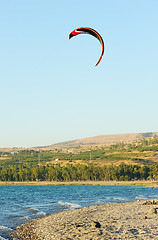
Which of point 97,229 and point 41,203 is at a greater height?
point 97,229

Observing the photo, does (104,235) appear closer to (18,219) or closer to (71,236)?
(71,236)

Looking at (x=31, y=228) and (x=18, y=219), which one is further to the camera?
(x=18, y=219)

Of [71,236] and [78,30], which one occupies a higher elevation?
[78,30]

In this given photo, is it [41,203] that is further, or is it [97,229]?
[41,203]

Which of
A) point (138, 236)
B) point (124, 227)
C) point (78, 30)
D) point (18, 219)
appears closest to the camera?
point (138, 236)

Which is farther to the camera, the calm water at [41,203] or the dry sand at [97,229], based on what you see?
the calm water at [41,203]

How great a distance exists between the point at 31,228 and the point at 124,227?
13233mm

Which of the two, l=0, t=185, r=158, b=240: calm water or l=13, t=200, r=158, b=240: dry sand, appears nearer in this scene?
l=13, t=200, r=158, b=240: dry sand

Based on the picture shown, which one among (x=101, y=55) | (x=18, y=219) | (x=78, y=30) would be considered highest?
(x=78, y=30)

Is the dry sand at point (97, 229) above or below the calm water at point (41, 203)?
above

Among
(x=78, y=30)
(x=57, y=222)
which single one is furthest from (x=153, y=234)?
(x=78, y=30)

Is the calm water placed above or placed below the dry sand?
below

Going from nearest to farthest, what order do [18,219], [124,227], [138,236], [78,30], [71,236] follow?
[138,236], [71,236], [124,227], [78,30], [18,219]

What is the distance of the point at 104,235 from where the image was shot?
116ft
